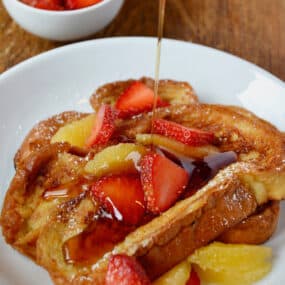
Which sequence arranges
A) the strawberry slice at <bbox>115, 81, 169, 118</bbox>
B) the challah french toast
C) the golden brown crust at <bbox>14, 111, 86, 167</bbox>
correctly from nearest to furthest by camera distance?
the challah french toast < the golden brown crust at <bbox>14, 111, 86, 167</bbox> < the strawberry slice at <bbox>115, 81, 169, 118</bbox>

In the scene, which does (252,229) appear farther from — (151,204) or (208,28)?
(208,28)

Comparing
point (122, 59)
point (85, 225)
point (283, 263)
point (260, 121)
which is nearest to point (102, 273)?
point (85, 225)

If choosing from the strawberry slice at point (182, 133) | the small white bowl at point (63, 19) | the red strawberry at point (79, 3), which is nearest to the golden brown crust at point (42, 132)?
the strawberry slice at point (182, 133)

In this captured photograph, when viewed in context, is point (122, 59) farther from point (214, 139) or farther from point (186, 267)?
point (186, 267)

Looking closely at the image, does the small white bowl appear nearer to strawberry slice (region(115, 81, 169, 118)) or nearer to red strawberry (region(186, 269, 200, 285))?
strawberry slice (region(115, 81, 169, 118))

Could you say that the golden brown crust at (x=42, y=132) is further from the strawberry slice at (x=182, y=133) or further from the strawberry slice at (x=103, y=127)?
the strawberry slice at (x=182, y=133)

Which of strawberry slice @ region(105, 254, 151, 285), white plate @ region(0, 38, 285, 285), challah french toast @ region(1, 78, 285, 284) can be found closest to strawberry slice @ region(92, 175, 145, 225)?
challah french toast @ region(1, 78, 285, 284)

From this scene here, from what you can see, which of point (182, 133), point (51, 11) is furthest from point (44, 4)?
point (182, 133)
